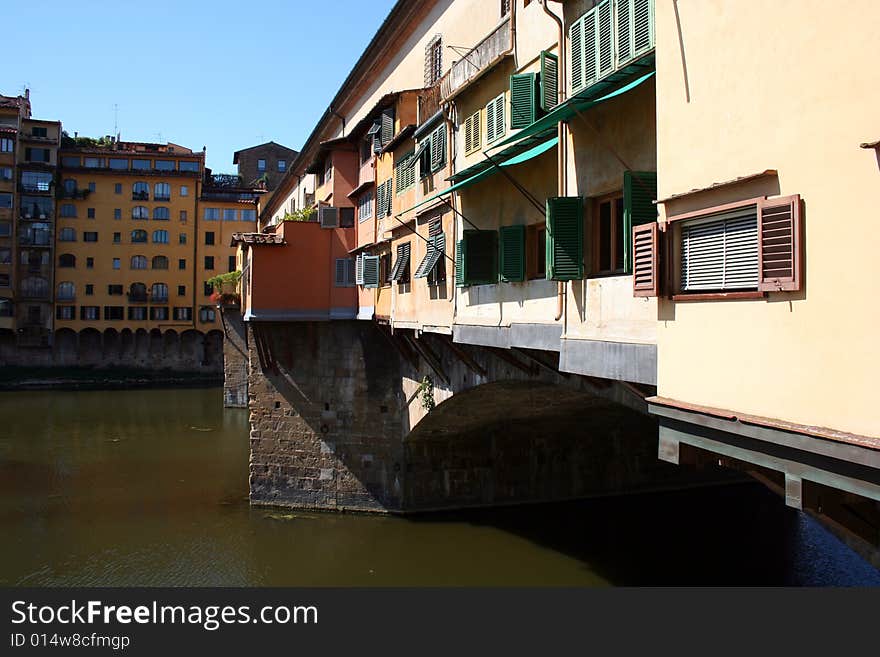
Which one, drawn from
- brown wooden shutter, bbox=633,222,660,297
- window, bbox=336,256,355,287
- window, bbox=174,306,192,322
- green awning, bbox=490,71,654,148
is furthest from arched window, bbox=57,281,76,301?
brown wooden shutter, bbox=633,222,660,297

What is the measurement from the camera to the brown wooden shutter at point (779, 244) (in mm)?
5828

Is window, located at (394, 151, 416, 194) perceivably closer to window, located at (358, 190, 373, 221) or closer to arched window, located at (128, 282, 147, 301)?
window, located at (358, 190, 373, 221)

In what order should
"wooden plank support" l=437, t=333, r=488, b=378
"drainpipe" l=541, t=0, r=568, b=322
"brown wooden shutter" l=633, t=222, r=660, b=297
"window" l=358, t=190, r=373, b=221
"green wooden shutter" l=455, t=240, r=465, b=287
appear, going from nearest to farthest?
"brown wooden shutter" l=633, t=222, r=660, b=297 < "drainpipe" l=541, t=0, r=568, b=322 < "green wooden shutter" l=455, t=240, r=465, b=287 < "wooden plank support" l=437, t=333, r=488, b=378 < "window" l=358, t=190, r=373, b=221

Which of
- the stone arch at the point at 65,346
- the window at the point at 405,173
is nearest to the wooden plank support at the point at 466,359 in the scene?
the window at the point at 405,173

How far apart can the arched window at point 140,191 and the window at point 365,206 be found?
4648 centimetres

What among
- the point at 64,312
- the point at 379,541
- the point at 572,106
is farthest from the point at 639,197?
the point at 64,312

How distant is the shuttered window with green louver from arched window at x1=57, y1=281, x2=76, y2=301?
58746 millimetres

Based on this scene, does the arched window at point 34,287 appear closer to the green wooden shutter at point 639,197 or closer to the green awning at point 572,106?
the green awning at point 572,106

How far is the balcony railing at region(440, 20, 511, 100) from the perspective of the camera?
13.0 m

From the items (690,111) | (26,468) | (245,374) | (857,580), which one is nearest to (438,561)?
(857,580)

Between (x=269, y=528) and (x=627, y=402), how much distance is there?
14.4 m

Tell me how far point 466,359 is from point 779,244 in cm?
1170

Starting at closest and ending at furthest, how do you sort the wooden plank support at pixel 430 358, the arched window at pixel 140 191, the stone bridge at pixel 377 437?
the wooden plank support at pixel 430 358 → the stone bridge at pixel 377 437 → the arched window at pixel 140 191

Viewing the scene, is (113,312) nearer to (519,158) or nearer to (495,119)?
(495,119)
